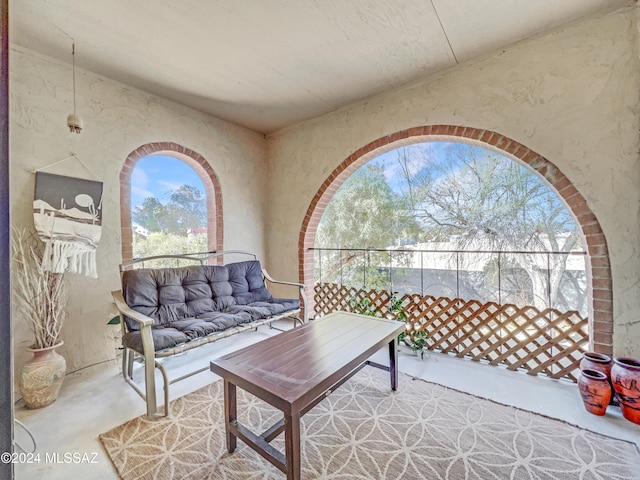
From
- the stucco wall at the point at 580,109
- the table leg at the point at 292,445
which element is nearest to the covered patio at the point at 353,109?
the stucco wall at the point at 580,109

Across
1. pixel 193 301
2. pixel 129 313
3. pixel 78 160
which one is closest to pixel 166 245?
pixel 193 301

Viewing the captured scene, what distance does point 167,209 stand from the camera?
331 cm

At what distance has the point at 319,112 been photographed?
3.45 m

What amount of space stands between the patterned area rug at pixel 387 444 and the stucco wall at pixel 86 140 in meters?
1.23

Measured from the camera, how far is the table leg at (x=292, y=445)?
1.19 metres

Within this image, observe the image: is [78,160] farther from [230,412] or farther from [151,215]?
[230,412]

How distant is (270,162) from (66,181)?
94.6 inches

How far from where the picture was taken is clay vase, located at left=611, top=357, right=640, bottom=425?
1.65m

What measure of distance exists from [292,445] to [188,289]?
1933 millimetres

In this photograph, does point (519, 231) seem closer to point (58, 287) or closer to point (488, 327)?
point (488, 327)

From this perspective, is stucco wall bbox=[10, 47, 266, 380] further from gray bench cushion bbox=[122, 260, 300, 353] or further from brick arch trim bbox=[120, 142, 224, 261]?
gray bench cushion bbox=[122, 260, 300, 353]

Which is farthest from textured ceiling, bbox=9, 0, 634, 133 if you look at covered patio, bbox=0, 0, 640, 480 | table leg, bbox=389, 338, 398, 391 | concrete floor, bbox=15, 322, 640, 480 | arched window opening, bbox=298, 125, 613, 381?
concrete floor, bbox=15, 322, 640, 480

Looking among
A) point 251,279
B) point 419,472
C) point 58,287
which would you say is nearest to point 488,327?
point 419,472

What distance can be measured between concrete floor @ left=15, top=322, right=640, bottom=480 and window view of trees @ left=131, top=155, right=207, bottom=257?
4.44 feet
